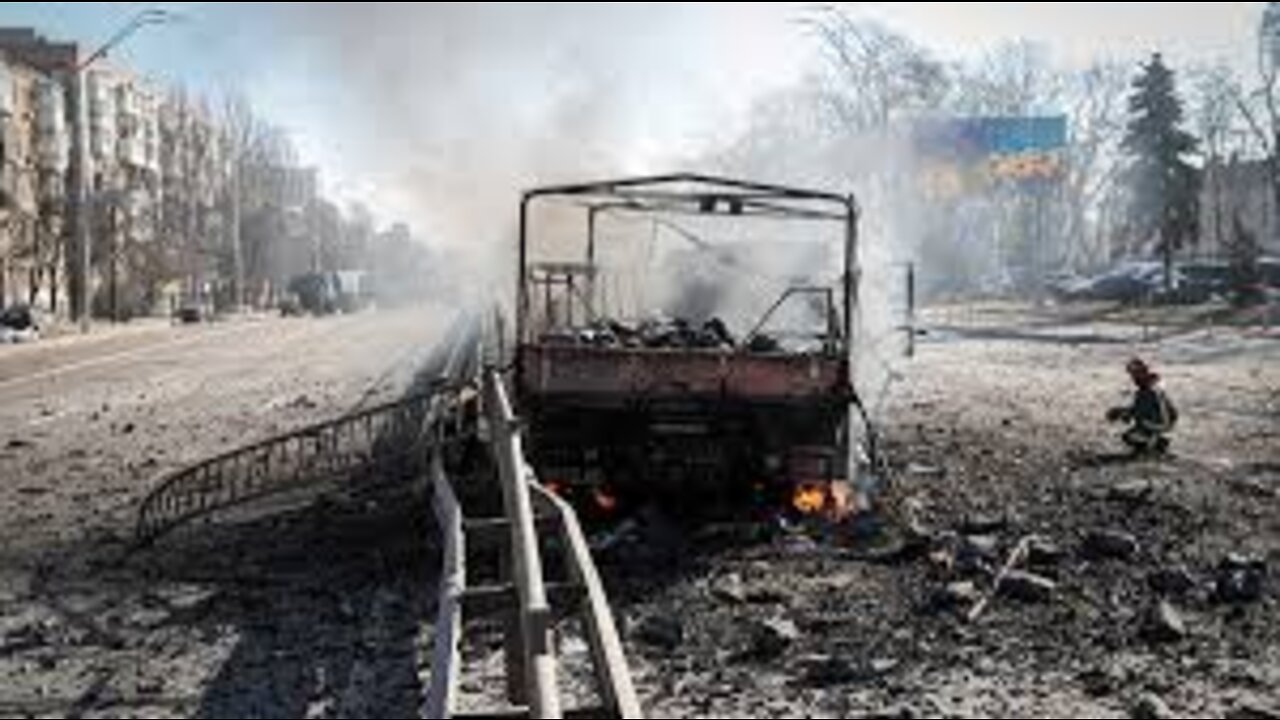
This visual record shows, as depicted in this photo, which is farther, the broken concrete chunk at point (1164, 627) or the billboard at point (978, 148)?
the billboard at point (978, 148)

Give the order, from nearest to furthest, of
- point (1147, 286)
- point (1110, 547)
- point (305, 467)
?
1. point (1110, 547)
2. point (305, 467)
3. point (1147, 286)

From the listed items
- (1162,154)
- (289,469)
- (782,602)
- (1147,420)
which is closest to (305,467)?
(289,469)

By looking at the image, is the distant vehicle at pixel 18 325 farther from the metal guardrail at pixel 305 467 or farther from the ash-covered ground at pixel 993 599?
the ash-covered ground at pixel 993 599

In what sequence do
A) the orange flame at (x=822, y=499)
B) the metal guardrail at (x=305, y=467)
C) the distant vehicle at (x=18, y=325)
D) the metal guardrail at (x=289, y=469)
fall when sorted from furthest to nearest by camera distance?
the distant vehicle at (x=18, y=325)
the metal guardrail at (x=305, y=467)
the metal guardrail at (x=289, y=469)
the orange flame at (x=822, y=499)

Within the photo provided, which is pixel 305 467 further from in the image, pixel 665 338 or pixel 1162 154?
pixel 1162 154

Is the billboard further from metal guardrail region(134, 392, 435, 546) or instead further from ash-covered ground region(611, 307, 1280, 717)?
ash-covered ground region(611, 307, 1280, 717)

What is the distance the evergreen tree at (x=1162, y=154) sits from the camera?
63.1 meters

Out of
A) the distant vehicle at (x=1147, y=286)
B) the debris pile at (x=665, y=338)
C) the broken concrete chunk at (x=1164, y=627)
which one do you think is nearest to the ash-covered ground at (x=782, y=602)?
the broken concrete chunk at (x=1164, y=627)

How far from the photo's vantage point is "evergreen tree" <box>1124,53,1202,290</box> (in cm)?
6312

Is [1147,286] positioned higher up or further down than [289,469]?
higher up

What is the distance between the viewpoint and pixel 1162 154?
6488cm

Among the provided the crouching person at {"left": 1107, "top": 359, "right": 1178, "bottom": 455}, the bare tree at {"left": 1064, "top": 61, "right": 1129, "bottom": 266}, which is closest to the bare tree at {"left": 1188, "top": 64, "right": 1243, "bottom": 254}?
the bare tree at {"left": 1064, "top": 61, "right": 1129, "bottom": 266}

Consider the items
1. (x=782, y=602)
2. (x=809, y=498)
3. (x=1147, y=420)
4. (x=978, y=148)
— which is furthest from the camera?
(x=978, y=148)

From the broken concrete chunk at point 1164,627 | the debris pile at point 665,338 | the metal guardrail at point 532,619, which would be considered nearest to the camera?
the metal guardrail at point 532,619
